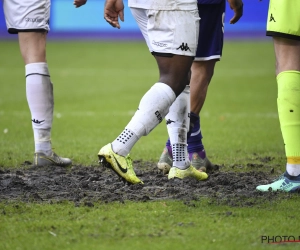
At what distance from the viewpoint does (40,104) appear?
5.96 meters

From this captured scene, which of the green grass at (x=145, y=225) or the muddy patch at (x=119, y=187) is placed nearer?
the green grass at (x=145, y=225)

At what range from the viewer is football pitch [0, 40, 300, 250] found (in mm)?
3541

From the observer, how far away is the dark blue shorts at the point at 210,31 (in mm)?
5762

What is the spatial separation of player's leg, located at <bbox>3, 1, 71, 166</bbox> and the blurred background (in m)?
18.4

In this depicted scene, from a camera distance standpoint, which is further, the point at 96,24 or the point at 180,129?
the point at 96,24

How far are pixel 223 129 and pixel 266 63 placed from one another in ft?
31.6

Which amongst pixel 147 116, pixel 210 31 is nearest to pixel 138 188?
pixel 147 116

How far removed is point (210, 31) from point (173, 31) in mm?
1448

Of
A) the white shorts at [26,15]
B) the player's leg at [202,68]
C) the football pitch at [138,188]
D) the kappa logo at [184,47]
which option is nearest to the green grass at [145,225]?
the football pitch at [138,188]

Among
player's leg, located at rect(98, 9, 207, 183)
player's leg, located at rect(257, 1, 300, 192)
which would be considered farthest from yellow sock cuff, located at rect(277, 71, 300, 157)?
player's leg, located at rect(98, 9, 207, 183)

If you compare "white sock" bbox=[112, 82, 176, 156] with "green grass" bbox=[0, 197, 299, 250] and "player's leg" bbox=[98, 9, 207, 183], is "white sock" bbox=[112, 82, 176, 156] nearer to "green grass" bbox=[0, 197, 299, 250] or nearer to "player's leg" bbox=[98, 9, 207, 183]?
"player's leg" bbox=[98, 9, 207, 183]

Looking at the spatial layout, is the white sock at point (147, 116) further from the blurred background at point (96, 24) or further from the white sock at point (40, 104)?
the blurred background at point (96, 24)

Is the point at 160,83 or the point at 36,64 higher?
the point at 160,83

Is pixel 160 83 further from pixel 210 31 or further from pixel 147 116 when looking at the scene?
pixel 210 31
